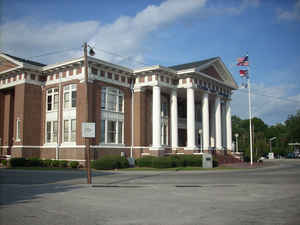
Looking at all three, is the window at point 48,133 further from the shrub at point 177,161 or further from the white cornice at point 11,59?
the shrub at point 177,161

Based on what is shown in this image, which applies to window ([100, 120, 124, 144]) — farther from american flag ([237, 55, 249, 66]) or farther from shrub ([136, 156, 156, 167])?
american flag ([237, 55, 249, 66])

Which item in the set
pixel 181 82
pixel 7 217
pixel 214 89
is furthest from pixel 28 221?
pixel 214 89

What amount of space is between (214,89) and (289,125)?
5696 cm

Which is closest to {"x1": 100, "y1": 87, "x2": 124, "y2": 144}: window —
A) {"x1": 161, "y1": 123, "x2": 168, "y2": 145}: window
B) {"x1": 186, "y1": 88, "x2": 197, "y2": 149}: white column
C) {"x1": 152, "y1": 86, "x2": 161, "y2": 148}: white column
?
{"x1": 152, "y1": 86, "x2": 161, "y2": 148}: white column

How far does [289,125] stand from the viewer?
88.5m

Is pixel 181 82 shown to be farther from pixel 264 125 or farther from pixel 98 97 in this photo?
pixel 264 125

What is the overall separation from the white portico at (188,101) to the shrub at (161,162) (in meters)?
2.94

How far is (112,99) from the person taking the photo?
113 feet

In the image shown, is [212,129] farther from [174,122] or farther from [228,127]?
[174,122]

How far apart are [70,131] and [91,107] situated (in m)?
3.36

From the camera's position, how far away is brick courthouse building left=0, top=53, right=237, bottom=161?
1262 inches

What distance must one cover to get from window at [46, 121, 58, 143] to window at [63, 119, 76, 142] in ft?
4.63

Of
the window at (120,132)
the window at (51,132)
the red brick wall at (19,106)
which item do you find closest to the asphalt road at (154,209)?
the red brick wall at (19,106)

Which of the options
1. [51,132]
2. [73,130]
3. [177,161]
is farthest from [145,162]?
[51,132]
